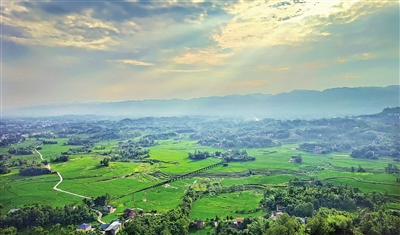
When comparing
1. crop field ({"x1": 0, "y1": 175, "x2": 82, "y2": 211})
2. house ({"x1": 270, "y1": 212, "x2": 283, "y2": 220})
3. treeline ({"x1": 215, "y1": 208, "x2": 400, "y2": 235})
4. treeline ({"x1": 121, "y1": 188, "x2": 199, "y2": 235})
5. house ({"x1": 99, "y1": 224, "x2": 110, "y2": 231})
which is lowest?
crop field ({"x1": 0, "y1": 175, "x2": 82, "y2": 211})

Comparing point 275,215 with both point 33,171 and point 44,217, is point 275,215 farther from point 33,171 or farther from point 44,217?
point 33,171

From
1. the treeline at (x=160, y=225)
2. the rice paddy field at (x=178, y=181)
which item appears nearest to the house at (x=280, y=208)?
the rice paddy field at (x=178, y=181)

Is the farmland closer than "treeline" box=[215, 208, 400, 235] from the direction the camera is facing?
No

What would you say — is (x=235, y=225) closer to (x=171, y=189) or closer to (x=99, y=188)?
(x=171, y=189)

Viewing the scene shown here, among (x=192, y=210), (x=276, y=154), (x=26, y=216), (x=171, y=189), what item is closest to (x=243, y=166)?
(x=276, y=154)

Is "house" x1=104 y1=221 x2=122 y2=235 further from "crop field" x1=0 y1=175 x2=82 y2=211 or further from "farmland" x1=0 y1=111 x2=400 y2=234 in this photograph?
"crop field" x1=0 y1=175 x2=82 y2=211

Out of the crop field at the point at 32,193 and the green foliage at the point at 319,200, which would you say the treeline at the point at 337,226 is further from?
the crop field at the point at 32,193

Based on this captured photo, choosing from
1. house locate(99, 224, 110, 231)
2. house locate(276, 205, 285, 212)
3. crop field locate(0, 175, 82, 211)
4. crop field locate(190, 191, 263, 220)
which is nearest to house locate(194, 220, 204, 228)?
crop field locate(190, 191, 263, 220)
